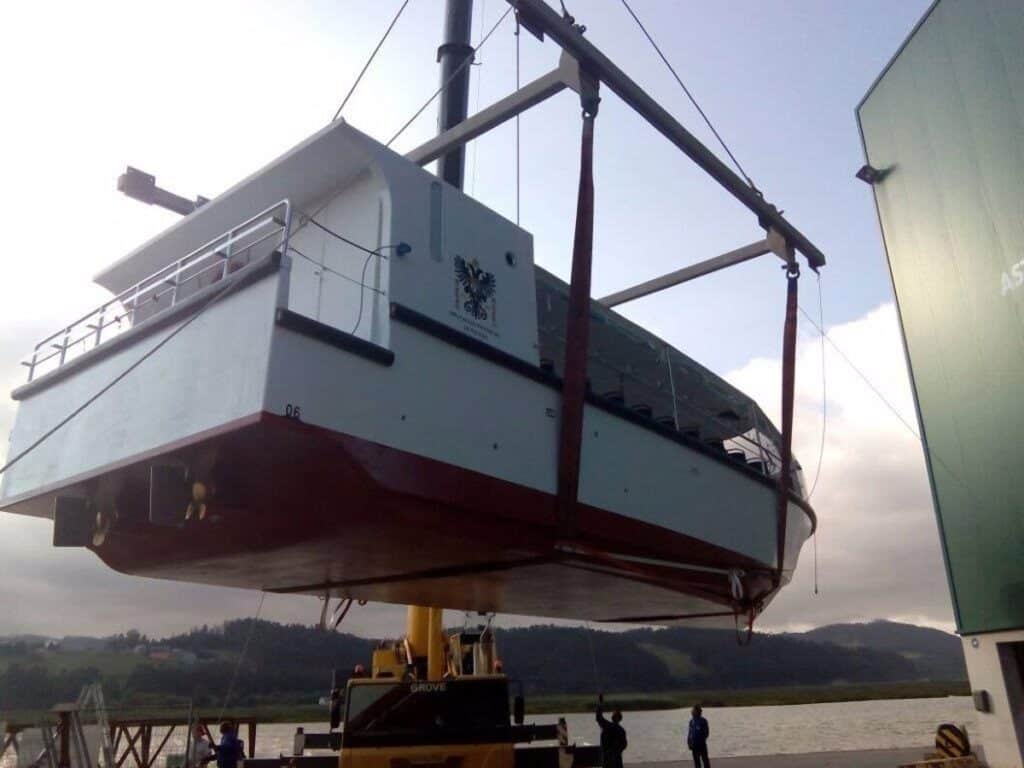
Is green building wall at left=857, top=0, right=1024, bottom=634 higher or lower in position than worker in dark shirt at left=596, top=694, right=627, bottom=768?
higher

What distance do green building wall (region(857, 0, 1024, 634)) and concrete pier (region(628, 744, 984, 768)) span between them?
4.57 m

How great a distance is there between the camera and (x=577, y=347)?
632 centimetres

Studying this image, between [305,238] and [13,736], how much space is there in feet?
23.3

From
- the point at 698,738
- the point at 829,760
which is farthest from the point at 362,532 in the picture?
the point at 829,760

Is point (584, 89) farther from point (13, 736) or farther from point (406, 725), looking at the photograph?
point (13, 736)

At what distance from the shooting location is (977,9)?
27.8 feet

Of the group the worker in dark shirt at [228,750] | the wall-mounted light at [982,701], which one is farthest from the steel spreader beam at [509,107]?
the worker in dark shirt at [228,750]

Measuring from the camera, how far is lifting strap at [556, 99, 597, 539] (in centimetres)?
618

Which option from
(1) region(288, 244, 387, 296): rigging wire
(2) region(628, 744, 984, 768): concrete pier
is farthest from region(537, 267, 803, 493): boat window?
(2) region(628, 744, 984, 768): concrete pier

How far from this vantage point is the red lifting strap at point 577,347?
20.3ft

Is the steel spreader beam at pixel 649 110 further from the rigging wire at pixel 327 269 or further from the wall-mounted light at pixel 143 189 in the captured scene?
the wall-mounted light at pixel 143 189

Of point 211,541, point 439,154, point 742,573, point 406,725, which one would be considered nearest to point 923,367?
point 742,573

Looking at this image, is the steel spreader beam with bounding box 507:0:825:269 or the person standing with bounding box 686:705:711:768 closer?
the steel spreader beam with bounding box 507:0:825:269

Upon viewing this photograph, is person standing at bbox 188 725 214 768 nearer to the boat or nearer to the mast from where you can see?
the boat
